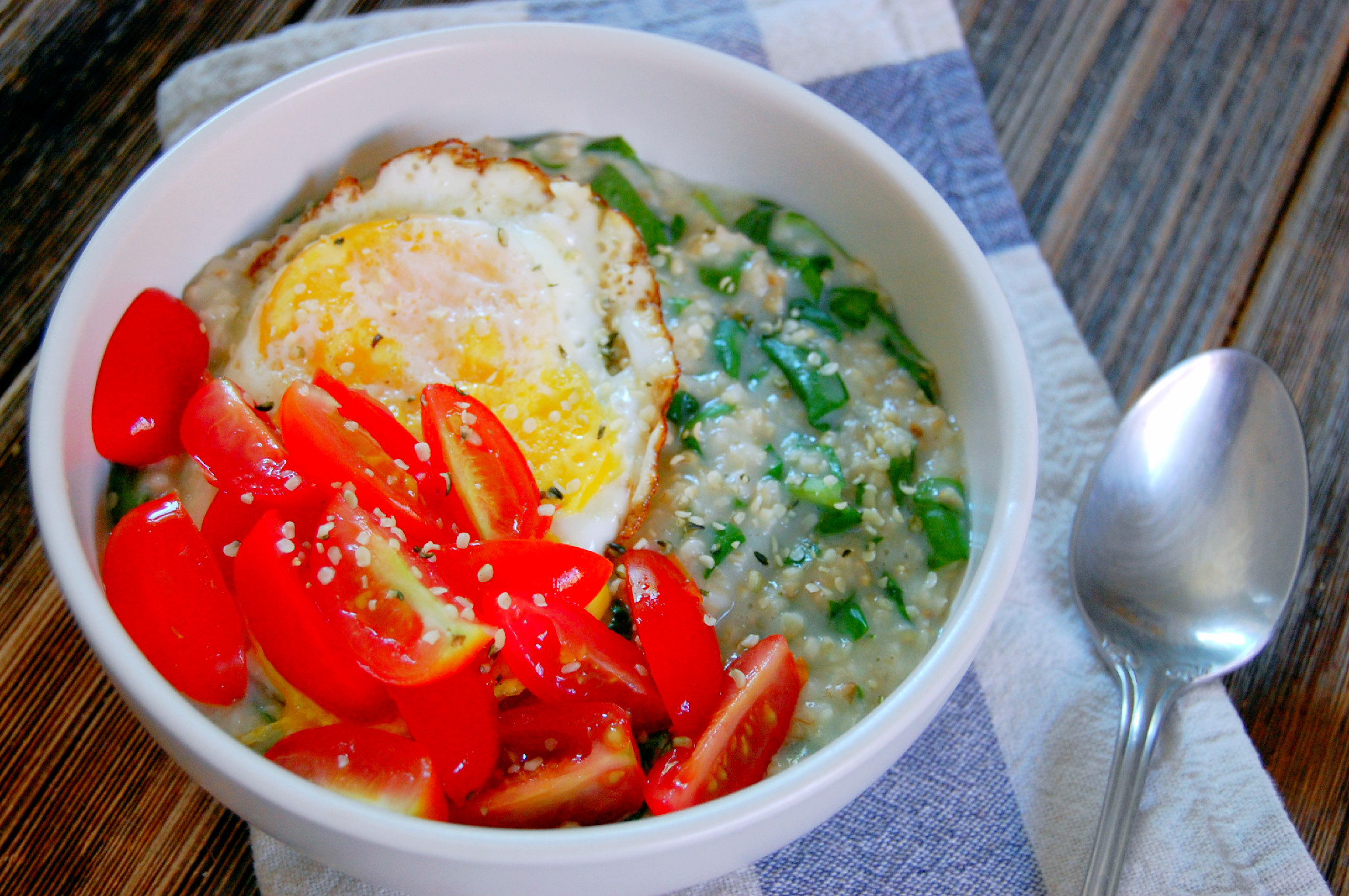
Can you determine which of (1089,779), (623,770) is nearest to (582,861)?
(623,770)

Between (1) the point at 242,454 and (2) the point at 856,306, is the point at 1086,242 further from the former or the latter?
(1) the point at 242,454

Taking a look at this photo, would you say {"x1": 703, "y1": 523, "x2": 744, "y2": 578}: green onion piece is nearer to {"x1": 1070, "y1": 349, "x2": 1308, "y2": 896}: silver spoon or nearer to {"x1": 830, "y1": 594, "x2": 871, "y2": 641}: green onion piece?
{"x1": 830, "y1": 594, "x2": 871, "y2": 641}: green onion piece

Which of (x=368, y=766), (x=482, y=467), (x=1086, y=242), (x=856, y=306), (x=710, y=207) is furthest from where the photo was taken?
(x=1086, y=242)

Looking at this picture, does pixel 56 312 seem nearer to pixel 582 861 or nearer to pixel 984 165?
pixel 582 861

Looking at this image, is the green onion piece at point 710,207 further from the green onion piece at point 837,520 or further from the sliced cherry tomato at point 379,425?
→ the sliced cherry tomato at point 379,425

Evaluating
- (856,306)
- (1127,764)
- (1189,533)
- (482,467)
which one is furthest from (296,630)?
(1189,533)

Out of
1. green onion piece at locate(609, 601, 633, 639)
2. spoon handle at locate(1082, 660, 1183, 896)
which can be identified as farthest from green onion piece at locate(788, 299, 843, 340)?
spoon handle at locate(1082, 660, 1183, 896)

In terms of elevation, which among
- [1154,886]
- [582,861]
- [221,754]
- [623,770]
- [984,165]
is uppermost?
[221,754]
